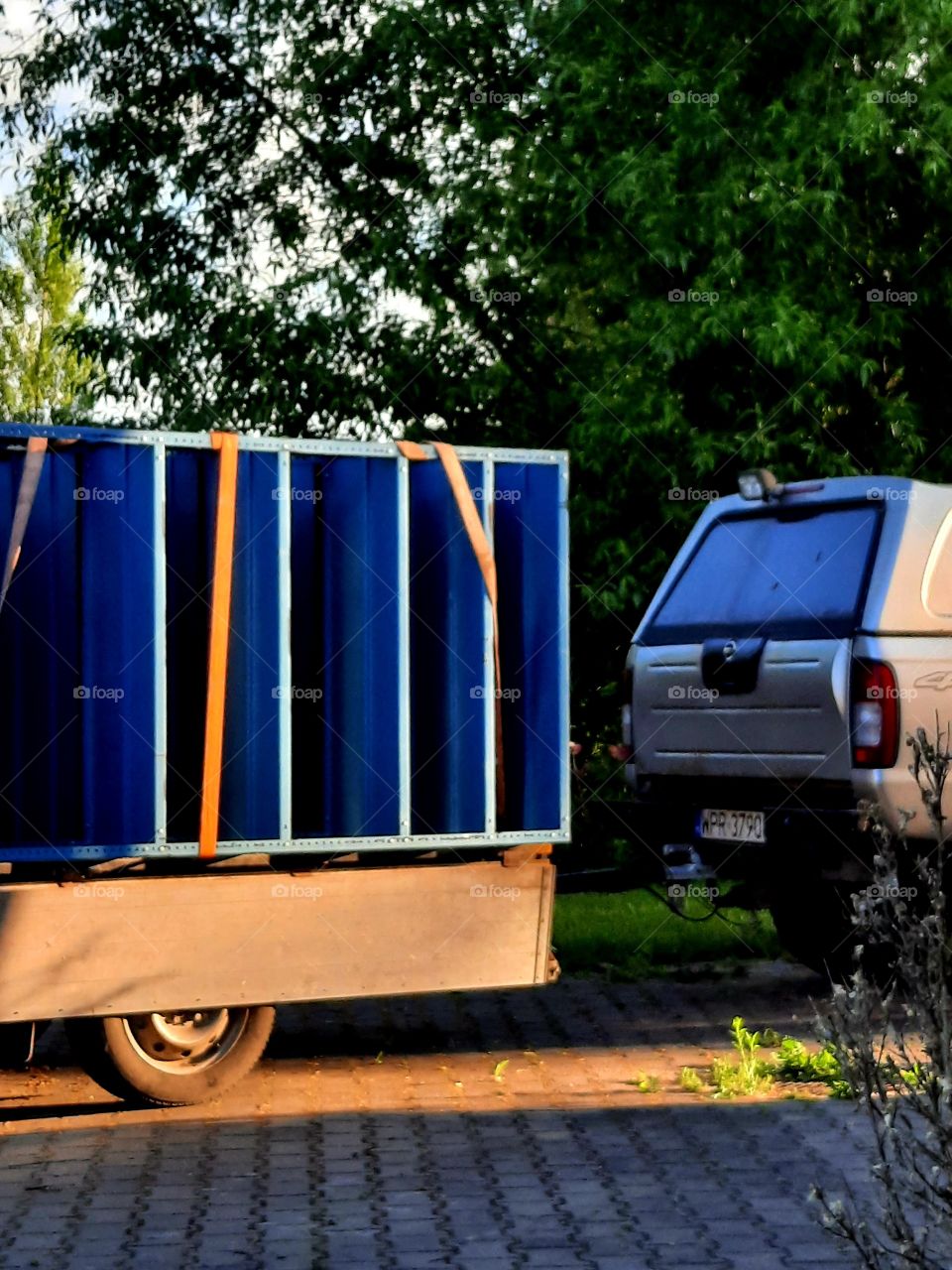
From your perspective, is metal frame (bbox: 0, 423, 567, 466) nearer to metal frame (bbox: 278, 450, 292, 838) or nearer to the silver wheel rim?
metal frame (bbox: 278, 450, 292, 838)

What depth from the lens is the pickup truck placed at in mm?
8750

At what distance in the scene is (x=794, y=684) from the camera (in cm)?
904

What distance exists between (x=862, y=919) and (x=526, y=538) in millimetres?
4394

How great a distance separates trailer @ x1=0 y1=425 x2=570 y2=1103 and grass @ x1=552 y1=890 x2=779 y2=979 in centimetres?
275

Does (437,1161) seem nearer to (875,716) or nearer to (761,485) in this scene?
(875,716)

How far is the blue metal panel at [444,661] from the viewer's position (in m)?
8.16

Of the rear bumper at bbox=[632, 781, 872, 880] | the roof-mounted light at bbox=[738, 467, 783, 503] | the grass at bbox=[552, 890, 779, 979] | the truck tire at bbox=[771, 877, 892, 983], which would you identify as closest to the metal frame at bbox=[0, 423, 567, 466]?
the roof-mounted light at bbox=[738, 467, 783, 503]

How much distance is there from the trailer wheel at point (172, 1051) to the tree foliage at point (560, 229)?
24.5 feet

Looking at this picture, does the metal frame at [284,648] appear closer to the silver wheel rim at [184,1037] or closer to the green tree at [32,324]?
the silver wheel rim at [184,1037]

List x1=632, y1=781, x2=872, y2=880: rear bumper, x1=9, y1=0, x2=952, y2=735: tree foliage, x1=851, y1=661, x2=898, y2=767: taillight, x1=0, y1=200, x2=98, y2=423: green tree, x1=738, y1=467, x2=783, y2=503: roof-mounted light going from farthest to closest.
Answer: x1=0, y1=200, x2=98, y2=423: green tree
x1=9, y1=0, x2=952, y2=735: tree foliage
x1=738, y1=467, x2=783, y2=503: roof-mounted light
x1=632, y1=781, x2=872, y2=880: rear bumper
x1=851, y1=661, x2=898, y2=767: taillight

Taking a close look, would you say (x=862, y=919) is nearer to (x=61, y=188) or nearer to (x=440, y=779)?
(x=440, y=779)

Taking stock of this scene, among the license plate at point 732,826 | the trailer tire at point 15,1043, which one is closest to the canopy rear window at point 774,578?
the license plate at point 732,826

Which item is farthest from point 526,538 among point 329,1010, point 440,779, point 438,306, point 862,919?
point 438,306

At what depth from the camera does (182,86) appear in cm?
1862
